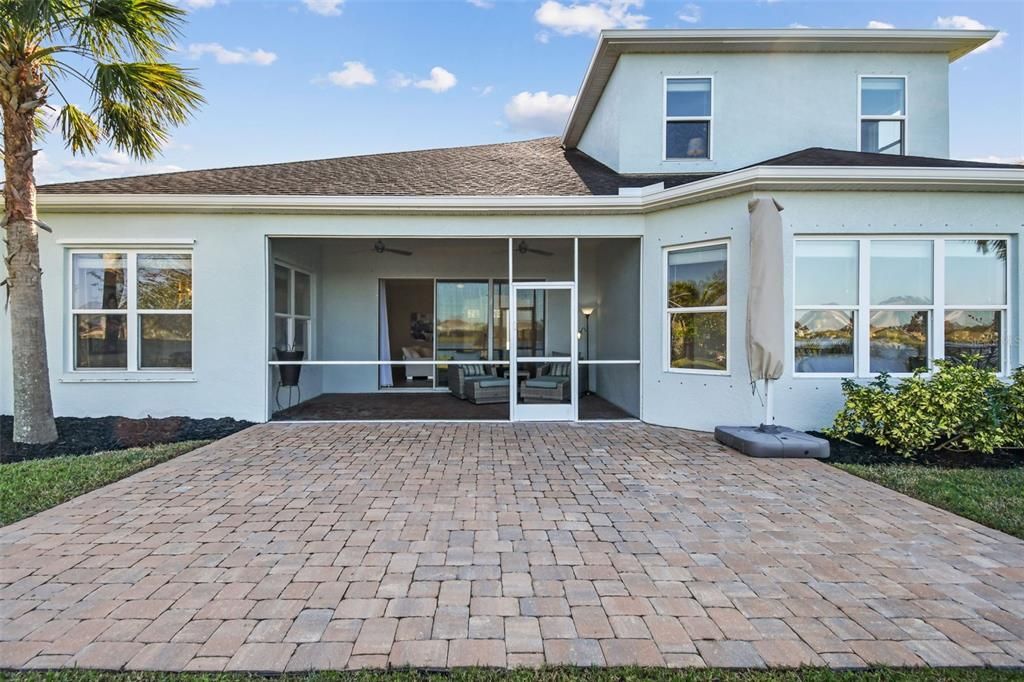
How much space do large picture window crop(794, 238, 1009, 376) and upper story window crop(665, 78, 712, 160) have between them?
11.4 ft

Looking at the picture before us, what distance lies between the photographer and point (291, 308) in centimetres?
943

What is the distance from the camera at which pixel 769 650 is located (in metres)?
2.34

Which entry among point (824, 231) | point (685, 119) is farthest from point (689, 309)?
point (685, 119)

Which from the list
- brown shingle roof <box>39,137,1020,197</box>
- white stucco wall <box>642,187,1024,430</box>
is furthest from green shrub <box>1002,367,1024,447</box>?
brown shingle roof <box>39,137,1020,197</box>

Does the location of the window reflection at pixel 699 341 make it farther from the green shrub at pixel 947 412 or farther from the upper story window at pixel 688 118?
the upper story window at pixel 688 118

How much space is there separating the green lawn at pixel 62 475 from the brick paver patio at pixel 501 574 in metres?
0.25

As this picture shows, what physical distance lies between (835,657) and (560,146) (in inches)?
493

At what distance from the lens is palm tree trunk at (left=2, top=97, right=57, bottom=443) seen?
6070 mm

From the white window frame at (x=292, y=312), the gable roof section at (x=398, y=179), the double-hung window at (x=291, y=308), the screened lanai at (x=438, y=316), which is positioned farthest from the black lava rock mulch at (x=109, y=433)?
the gable roof section at (x=398, y=179)

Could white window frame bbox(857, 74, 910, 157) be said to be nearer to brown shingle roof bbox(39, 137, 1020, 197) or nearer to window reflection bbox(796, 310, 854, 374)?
brown shingle roof bbox(39, 137, 1020, 197)

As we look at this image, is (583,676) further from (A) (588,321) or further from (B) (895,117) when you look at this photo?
(B) (895,117)

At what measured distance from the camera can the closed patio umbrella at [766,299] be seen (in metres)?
5.91

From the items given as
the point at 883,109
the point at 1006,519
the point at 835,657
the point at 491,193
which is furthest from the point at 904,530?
the point at 883,109

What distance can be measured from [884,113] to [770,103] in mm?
2150
